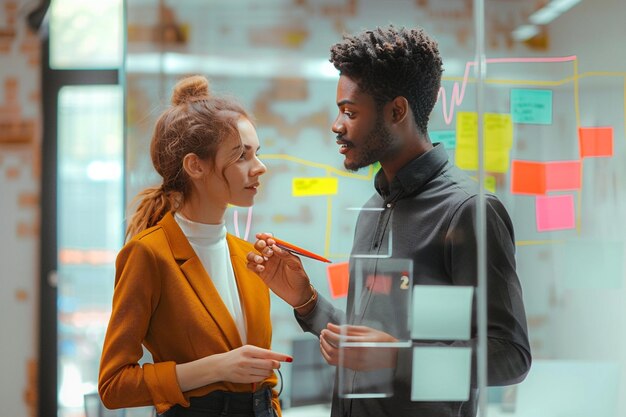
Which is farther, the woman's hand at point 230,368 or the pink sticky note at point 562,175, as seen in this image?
the pink sticky note at point 562,175

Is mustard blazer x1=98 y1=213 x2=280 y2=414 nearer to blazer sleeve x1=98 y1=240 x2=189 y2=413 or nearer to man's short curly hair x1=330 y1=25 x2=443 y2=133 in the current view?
blazer sleeve x1=98 y1=240 x2=189 y2=413

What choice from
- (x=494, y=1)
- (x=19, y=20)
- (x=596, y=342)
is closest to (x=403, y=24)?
(x=494, y=1)

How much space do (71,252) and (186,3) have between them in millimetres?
923

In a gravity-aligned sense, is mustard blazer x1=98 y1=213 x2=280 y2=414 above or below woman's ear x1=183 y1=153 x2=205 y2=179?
below

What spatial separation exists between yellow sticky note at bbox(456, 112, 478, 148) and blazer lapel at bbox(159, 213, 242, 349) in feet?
2.31

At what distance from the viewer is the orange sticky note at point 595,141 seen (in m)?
2.07

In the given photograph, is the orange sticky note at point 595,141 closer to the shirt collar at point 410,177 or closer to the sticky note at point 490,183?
the sticky note at point 490,183

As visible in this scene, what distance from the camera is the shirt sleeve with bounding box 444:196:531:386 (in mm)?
1807

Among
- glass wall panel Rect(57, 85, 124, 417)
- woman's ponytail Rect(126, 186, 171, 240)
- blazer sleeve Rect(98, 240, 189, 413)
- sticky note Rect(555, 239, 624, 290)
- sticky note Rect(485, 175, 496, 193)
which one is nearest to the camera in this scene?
blazer sleeve Rect(98, 240, 189, 413)

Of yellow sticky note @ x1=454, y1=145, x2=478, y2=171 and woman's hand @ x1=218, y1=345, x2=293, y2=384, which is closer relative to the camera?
woman's hand @ x1=218, y1=345, x2=293, y2=384

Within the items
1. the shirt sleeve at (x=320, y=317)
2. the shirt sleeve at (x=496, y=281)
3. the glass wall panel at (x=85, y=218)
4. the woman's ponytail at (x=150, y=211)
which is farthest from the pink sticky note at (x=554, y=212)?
the glass wall panel at (x=85, y=218)

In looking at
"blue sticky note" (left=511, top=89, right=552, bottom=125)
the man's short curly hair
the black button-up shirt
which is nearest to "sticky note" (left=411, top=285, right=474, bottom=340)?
the black button-up shirt

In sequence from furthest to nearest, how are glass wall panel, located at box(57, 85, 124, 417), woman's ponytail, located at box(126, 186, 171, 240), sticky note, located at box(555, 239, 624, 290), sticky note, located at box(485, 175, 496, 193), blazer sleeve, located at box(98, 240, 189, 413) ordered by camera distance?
glass wall panel, located at box(57, 85, 124, 417) → sticky note, located at box(555, 239, 624, 290) → sticky note, located at box(485, 175, 496, 193) → woman's ponytail, located at box(126, 186, 171, 240) → blazer sleeve, located at box(98, 240, 189, 413)

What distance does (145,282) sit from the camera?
171cm
